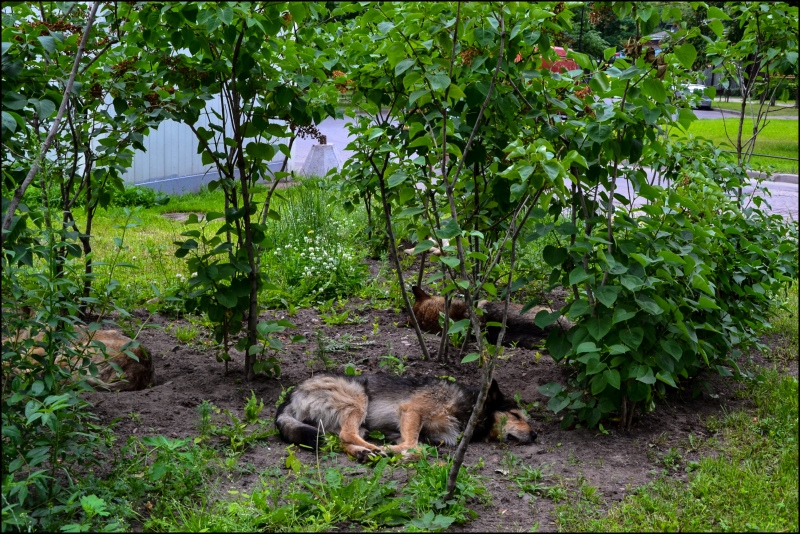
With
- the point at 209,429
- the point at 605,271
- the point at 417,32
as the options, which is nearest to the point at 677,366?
the point at 605,271

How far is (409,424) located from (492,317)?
2013 millimetres

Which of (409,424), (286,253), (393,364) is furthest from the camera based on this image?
(286,253)

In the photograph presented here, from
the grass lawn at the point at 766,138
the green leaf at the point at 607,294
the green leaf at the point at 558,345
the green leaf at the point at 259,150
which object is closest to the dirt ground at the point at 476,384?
the green leaf at the point at 558,345

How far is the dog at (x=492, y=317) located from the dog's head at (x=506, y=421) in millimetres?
1372

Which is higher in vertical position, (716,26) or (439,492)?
(716,26)

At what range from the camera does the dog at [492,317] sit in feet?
21.0

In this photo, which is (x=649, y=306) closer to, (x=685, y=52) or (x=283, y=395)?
(x=685, y=52)

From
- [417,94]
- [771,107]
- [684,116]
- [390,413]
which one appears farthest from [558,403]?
[771,107]

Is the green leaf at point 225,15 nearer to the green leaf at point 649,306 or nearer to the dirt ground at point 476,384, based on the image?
the dirt ground at point 476,384

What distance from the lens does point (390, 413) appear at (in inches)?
194

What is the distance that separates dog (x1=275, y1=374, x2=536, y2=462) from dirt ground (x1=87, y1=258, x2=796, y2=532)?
4.5 inches

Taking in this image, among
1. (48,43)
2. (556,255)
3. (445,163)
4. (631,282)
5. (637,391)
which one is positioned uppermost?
(48,43)

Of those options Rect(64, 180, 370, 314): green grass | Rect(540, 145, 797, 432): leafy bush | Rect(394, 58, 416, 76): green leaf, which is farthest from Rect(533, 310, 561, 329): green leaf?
Rect(64, 180, 370, 314): green grass

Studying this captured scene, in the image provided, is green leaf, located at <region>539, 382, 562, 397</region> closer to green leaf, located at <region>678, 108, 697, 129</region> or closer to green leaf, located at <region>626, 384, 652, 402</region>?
green leaf, located at <region>626, 384, 652, 402</region>
